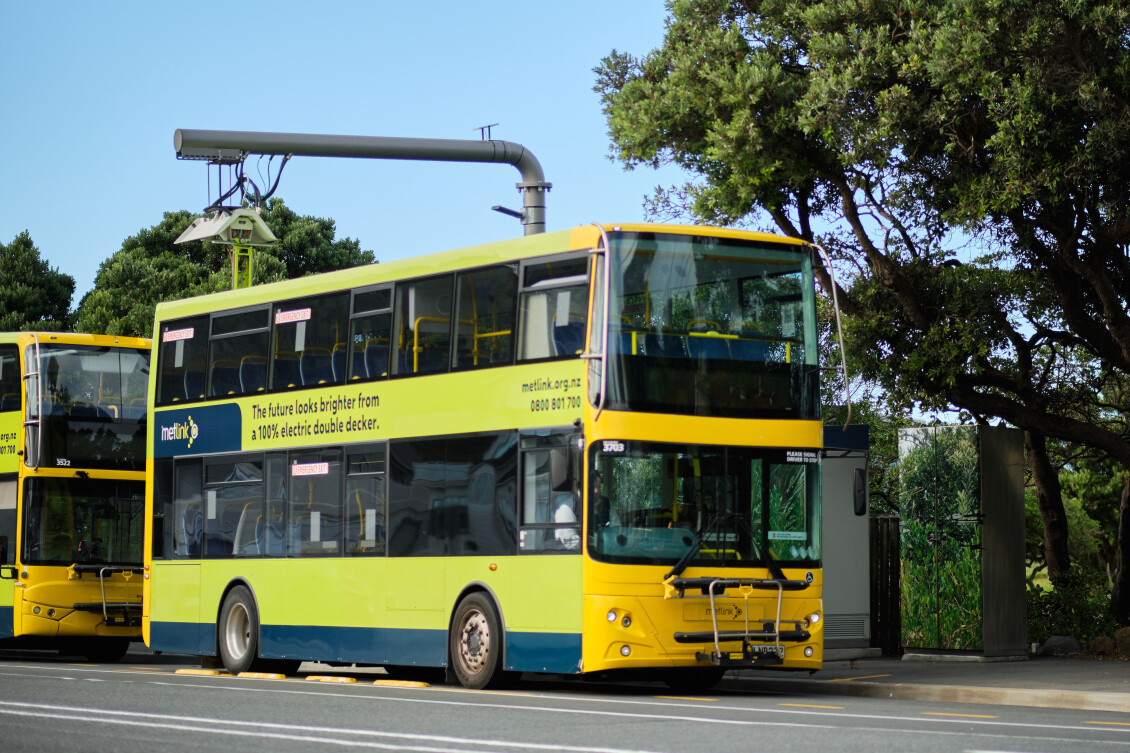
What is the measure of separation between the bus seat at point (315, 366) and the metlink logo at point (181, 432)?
2502 millimetres

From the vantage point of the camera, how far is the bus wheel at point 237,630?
2044cm

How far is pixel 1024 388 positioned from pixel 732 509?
8806 millimetres

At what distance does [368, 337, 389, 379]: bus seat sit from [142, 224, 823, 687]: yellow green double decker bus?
3 centimetres

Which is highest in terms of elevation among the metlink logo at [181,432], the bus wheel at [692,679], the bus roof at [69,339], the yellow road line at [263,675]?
the bus roof at [69,339]

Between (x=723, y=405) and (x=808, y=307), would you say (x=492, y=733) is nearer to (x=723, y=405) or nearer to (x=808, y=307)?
(x=723, y=405)

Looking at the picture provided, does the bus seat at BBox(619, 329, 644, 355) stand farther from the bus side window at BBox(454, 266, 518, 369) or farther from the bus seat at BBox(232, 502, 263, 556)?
the bus seat at BBox(232, 502, 263, 556)

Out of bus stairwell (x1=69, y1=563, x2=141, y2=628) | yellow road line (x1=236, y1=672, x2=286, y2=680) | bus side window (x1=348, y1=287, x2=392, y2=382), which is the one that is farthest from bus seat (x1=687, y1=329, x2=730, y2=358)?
bus stairwell (x1=69, y1=563, x2=141, y2=628)

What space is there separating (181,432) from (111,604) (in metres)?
4.14

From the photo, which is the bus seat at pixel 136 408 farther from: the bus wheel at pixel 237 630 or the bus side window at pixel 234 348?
the bus wheel at pixel 237 630

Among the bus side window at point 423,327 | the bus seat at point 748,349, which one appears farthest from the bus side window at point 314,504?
the bus seat at point 748,349

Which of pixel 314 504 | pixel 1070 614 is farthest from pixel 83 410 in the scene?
pixel 1070 614

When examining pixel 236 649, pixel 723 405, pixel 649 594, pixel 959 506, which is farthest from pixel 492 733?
pixel 959 506

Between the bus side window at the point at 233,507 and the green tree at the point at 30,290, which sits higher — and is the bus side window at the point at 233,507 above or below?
below

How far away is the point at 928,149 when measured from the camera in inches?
812
